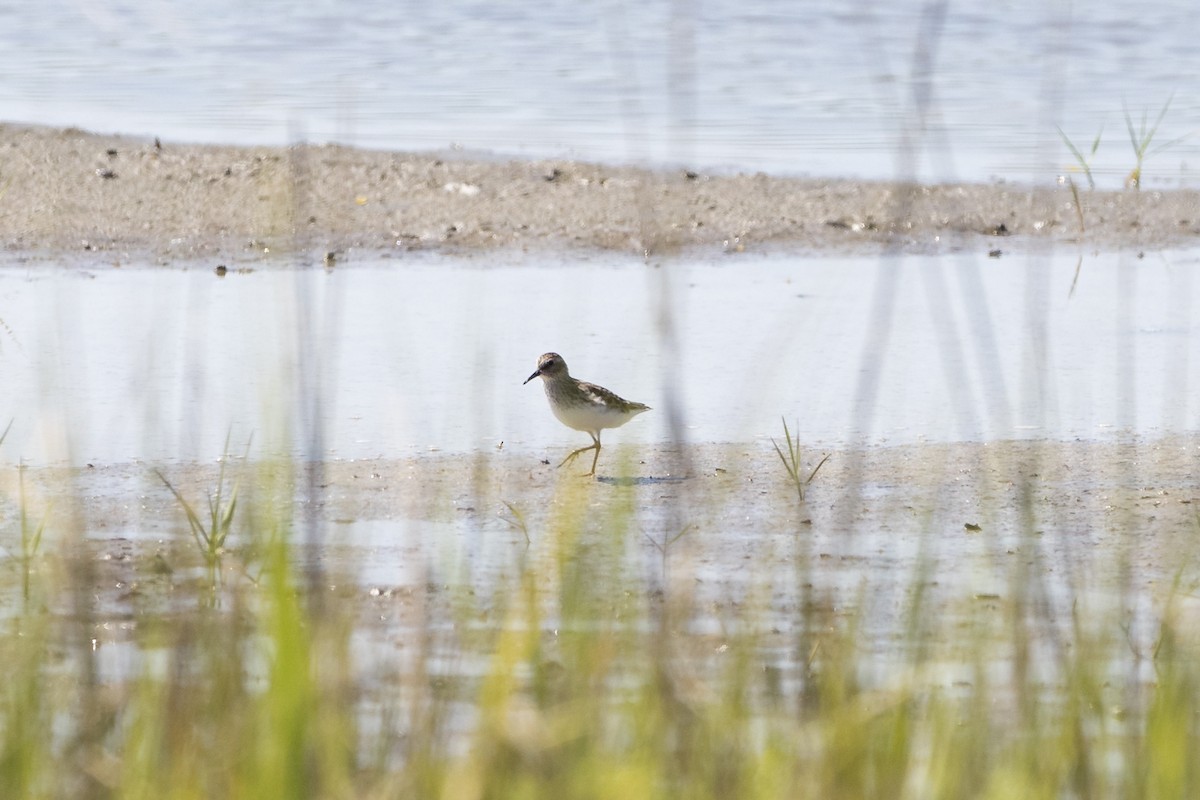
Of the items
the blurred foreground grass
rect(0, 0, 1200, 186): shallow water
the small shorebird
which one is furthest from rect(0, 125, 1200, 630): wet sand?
rect(0, 0, 1200, 186): shallow water

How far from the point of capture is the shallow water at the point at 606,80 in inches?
478

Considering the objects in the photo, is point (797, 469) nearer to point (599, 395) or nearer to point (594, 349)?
point (599, 395)

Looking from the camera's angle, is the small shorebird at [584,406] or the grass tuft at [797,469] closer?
the grass tuft at [797,469]

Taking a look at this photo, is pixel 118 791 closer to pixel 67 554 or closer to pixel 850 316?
pixel 67 554

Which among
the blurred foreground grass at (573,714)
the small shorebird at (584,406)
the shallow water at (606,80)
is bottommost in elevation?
the blurred foreground grass at (573,714)

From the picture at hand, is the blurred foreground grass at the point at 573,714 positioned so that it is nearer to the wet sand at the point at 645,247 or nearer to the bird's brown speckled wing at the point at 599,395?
the wet sand at the point at 645,247

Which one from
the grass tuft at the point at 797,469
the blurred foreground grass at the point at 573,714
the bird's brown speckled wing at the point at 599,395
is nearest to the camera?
the blurred foreground grass at the point at 573,714

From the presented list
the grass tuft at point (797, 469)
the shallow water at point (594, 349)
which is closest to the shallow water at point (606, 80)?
the shallow water at point (594, 349)

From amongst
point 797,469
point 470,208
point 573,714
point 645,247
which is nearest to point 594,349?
point 797,469

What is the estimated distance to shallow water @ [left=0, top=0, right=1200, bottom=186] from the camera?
12.1 metres

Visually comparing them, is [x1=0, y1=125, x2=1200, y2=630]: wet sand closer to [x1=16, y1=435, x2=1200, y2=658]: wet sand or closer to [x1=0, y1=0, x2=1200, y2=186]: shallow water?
[x1=16, y1=435, x2=1200, y2=658]: wet sand

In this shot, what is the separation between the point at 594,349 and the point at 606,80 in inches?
291

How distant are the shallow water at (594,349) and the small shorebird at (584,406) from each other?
4.3 inches

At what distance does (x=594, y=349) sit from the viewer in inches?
297
